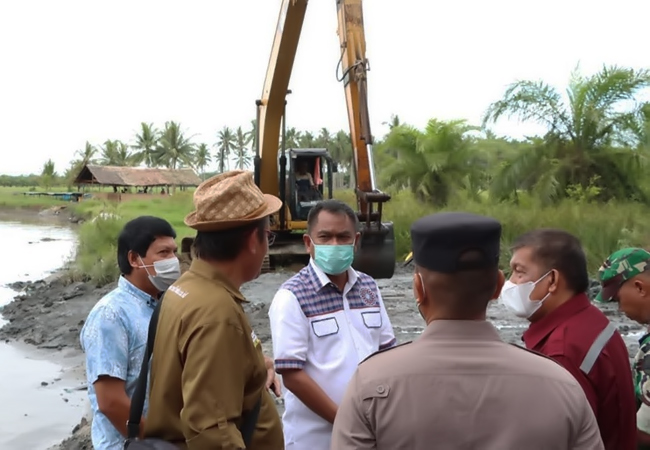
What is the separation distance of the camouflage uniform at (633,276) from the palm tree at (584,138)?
1596cm

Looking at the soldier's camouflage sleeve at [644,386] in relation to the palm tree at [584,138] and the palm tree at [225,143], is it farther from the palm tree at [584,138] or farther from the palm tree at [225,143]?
the palm tree at [225,143]

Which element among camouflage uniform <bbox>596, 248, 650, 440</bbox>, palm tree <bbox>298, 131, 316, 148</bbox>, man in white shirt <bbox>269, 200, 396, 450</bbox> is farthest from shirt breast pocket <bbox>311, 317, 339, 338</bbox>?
palm tree <bbox>298, 131, 316, 148</bbox>

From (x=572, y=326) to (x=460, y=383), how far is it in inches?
38.7

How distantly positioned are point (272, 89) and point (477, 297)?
1047 centimetres

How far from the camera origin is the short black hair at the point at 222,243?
224 cm

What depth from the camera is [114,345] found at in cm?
243

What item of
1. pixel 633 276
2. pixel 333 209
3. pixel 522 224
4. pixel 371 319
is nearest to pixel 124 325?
pixel 371 319

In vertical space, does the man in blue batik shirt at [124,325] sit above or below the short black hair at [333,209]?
below

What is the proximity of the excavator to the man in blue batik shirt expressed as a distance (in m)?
6.18

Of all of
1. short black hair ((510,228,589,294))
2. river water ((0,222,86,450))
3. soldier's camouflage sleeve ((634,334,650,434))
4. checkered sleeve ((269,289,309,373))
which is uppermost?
short black hair ((510,228,589,294))

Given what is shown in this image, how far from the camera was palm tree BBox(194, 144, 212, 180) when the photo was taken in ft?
273

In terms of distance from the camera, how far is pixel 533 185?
18.8 m

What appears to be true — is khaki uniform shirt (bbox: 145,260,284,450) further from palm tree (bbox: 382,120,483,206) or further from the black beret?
palm tree (bbox: 382,120,483,206)

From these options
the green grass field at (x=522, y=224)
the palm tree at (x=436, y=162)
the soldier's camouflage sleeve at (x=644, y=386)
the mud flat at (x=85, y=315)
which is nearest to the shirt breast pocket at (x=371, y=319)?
the soldier's camouflage sleeve at (x=644, y=386)
